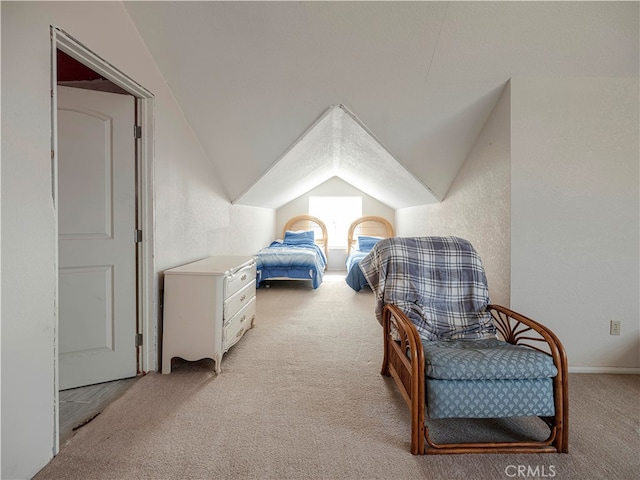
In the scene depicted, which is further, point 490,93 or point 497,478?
point 490,93

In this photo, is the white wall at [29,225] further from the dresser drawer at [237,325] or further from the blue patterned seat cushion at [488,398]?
the blue patterned seat cushion at [488,398]

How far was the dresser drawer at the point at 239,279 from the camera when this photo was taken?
88.4 inches

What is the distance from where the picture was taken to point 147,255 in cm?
210

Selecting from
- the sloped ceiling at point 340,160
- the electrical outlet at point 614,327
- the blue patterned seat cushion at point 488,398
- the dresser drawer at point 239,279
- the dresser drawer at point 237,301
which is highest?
the sloped ceiling at point 340,160

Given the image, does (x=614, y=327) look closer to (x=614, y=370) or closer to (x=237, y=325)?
(x=614, y=370)

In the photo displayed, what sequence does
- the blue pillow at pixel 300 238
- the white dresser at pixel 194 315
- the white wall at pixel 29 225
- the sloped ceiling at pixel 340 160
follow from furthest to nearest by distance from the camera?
the blue pillow at pixel 300 238
the sloped ceiling at pixel 340 160
the white dresser at pixel 194 315
the white wall at pixel 29 225

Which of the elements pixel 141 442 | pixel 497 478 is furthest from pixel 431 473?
pixel 141 442

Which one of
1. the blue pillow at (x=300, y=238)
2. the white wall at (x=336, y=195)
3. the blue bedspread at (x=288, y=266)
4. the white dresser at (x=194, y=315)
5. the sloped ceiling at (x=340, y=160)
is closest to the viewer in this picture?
the white dresser at (x=194, y=315)

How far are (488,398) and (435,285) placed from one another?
765 millimetres

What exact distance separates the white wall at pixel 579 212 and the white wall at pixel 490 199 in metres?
0.08

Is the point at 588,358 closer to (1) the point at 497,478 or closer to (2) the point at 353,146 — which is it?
(1) the point at 497,478

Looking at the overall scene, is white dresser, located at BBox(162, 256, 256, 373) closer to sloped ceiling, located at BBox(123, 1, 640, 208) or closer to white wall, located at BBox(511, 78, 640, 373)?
sloped ceiling, located at BBox(123, 1, 640, 208)

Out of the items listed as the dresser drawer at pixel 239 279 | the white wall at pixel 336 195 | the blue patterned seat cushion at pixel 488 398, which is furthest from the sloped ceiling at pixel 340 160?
the blue patterned seat cushion at pixel 488 398

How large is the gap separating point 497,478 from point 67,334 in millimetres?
2477
